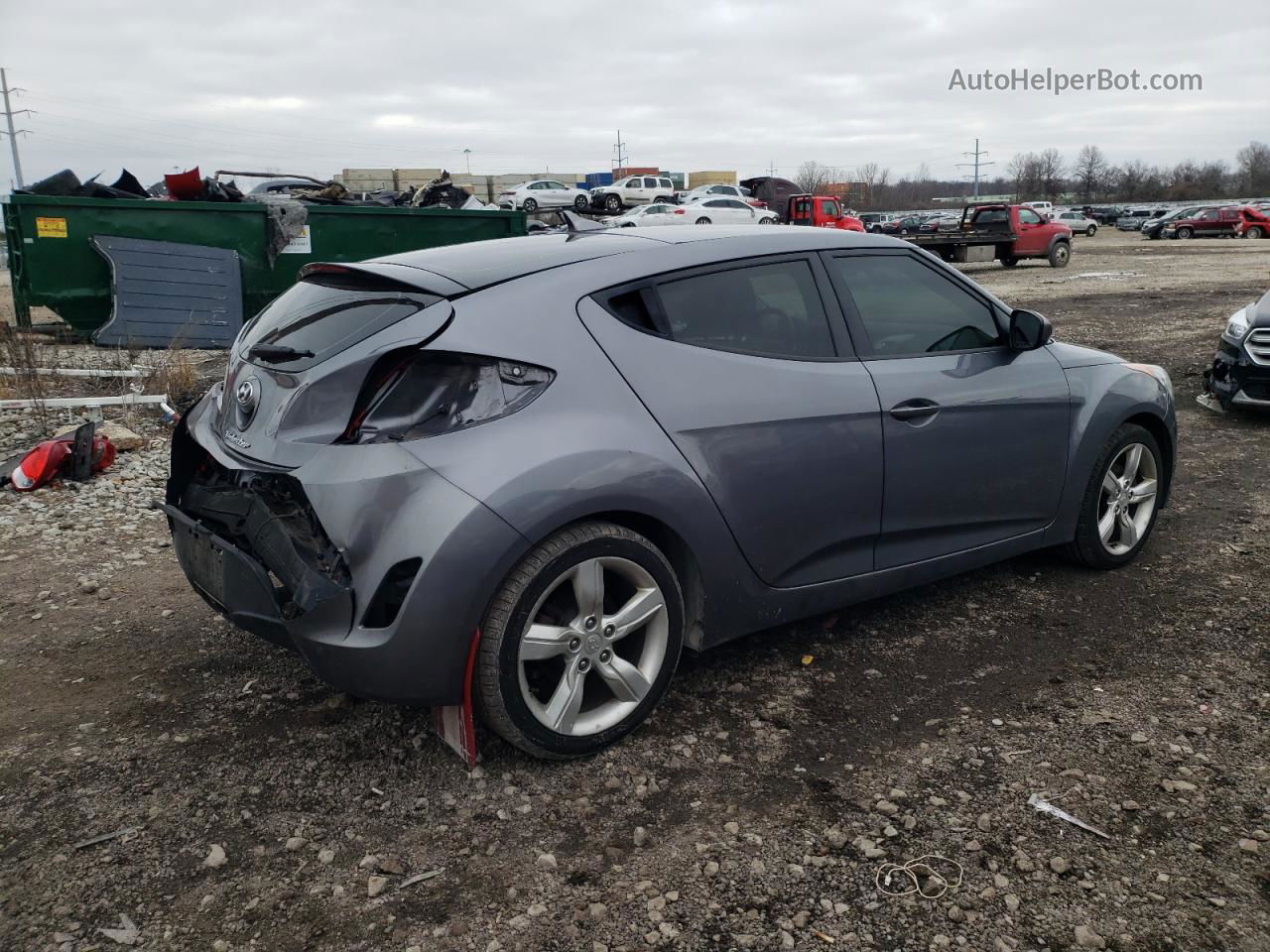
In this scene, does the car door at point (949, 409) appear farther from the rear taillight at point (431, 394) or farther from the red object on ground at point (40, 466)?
the red object on ground at point (40, 466)

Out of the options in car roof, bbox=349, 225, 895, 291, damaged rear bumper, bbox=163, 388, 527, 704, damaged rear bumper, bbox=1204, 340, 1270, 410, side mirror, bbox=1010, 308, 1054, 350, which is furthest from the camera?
damaged rear bumper, bbox=1204, 340, 1270, 410

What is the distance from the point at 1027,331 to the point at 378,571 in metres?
2.73

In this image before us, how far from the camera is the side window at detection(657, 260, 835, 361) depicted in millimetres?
3316

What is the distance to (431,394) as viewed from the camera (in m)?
2.85

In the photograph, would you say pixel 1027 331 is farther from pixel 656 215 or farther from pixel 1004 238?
pixel 656 215

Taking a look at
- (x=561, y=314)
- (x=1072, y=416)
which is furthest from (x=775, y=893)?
(x=1072, y=416)

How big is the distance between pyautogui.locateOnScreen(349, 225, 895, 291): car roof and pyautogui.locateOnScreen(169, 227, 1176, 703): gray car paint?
2 centimetres

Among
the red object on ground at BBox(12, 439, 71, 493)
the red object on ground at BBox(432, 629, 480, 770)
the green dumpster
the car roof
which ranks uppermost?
the green dumpster

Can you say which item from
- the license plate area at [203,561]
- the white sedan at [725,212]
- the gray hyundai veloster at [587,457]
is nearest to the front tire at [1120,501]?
the gray hyundai veloster at [587,457]

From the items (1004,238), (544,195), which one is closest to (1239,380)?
(1004,238)

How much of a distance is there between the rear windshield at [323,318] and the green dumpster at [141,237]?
929cm

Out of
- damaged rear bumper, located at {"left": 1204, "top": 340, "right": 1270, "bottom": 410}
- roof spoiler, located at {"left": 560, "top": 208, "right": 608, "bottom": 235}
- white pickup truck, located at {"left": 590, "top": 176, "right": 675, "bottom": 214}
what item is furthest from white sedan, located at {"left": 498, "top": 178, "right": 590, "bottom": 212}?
roof spoiler, located at {"left": 560, "top": 208, "right": 608, "bottom": 235}

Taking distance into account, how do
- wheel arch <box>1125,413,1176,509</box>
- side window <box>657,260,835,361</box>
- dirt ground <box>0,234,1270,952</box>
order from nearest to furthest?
dirt ground <box>0,234,1270,952</box> → side window <box>657,260,835,361</box> → wheel arch <box>1125,413,1176,509</box>

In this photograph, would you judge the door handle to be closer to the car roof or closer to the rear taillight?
the car roof
